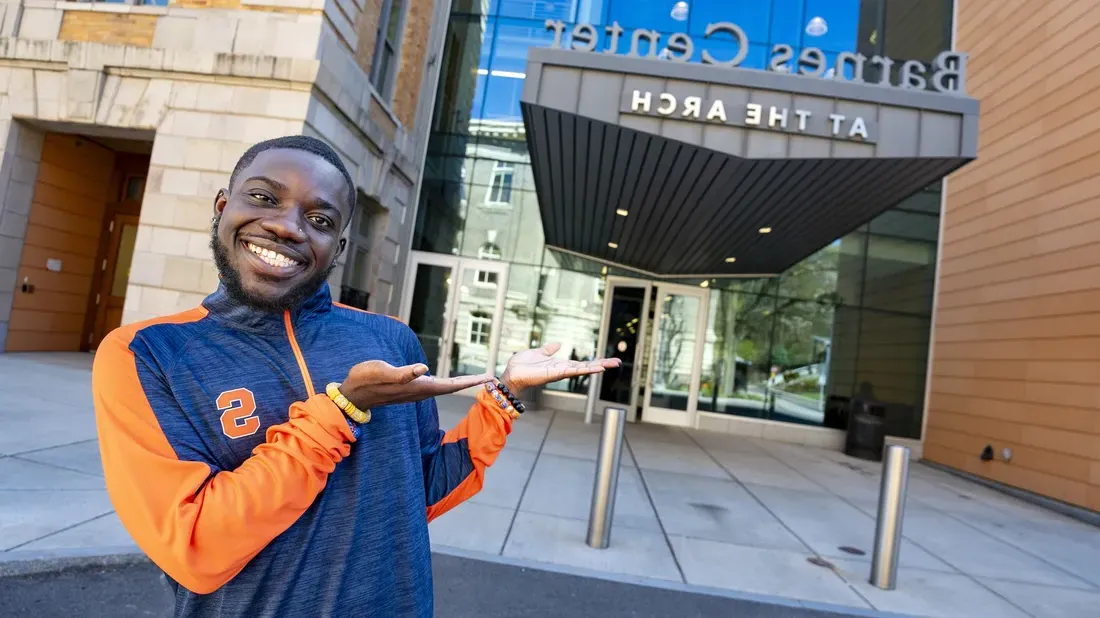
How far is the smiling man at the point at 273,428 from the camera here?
100cm

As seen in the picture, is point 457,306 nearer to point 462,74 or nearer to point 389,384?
point 462,74

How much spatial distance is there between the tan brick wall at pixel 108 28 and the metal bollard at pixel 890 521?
979cm

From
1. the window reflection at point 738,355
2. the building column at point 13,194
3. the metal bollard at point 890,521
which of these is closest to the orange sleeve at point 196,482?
the metal bollard at point 890,521

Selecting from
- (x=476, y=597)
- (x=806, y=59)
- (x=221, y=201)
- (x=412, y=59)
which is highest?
(x=412, y=59)

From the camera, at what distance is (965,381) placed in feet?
34.7

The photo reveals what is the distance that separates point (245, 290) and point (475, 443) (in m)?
0.67

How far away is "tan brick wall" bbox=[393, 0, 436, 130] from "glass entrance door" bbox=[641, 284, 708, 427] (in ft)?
21.0

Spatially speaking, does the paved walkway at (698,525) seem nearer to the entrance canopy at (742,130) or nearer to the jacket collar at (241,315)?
the jacket collar at (241,315)

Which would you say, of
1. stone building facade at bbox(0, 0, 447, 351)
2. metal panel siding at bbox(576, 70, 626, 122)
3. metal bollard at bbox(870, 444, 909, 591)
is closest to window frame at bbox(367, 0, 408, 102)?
stone building facade at bbox(0, 0, 447, 351)

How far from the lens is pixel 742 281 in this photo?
42.7 feet

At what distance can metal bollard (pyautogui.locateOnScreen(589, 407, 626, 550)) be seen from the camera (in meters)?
4.46

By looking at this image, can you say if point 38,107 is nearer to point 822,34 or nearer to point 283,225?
point 283,225

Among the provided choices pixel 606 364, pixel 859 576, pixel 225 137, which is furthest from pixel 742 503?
pixel 225 137

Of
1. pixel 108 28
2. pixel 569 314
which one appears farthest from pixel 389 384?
pixel 569 314
